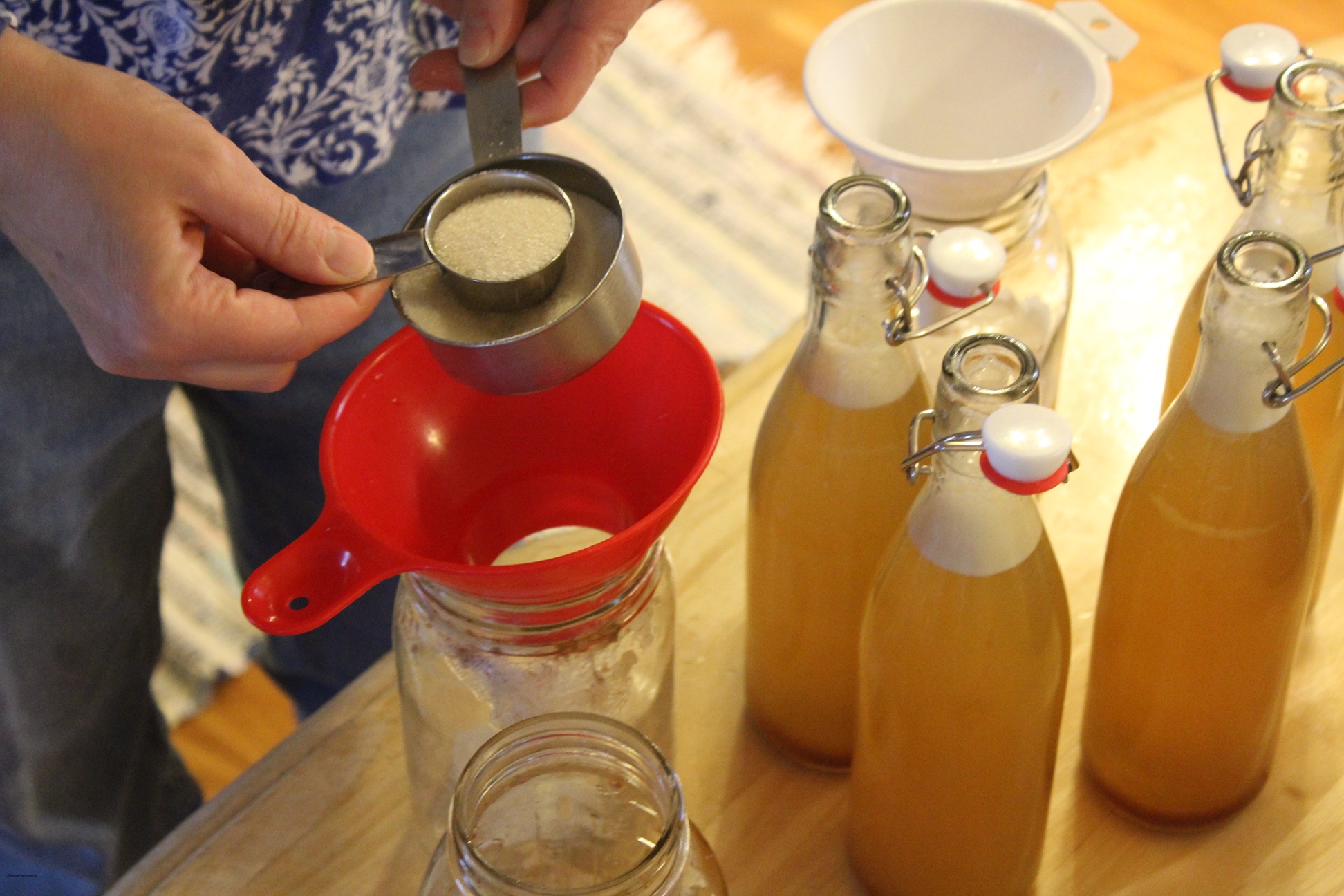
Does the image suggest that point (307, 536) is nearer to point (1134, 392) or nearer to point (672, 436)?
point (672, 436)

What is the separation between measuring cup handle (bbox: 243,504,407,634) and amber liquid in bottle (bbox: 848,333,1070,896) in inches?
7.3

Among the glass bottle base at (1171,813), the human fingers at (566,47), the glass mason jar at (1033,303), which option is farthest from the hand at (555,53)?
the glass bottle base at (1171,813)

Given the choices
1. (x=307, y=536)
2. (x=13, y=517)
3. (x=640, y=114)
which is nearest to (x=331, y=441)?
(x=307, y=536)

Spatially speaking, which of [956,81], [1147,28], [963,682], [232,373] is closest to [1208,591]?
[963,682]

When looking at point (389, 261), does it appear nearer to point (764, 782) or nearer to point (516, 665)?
point (516, 665)

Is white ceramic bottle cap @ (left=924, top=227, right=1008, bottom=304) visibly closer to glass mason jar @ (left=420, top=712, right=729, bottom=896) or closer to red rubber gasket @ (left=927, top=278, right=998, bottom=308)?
red rubber gasket @ (left=927, top=278, right=998, bottom=308)

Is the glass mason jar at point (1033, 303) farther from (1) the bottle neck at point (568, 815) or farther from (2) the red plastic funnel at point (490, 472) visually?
(1) the bottle neck at point (568, 815)

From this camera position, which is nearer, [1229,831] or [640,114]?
[1229,831]

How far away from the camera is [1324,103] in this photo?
520 mm

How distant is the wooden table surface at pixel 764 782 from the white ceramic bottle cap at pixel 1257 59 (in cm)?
23

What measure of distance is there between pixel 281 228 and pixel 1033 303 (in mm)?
378

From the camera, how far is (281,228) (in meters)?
0.53

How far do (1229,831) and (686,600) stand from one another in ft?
0.92

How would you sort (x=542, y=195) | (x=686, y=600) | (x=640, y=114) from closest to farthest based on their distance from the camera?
(x=542, y=195), (x=686, y=600), (x=640, y=114)
